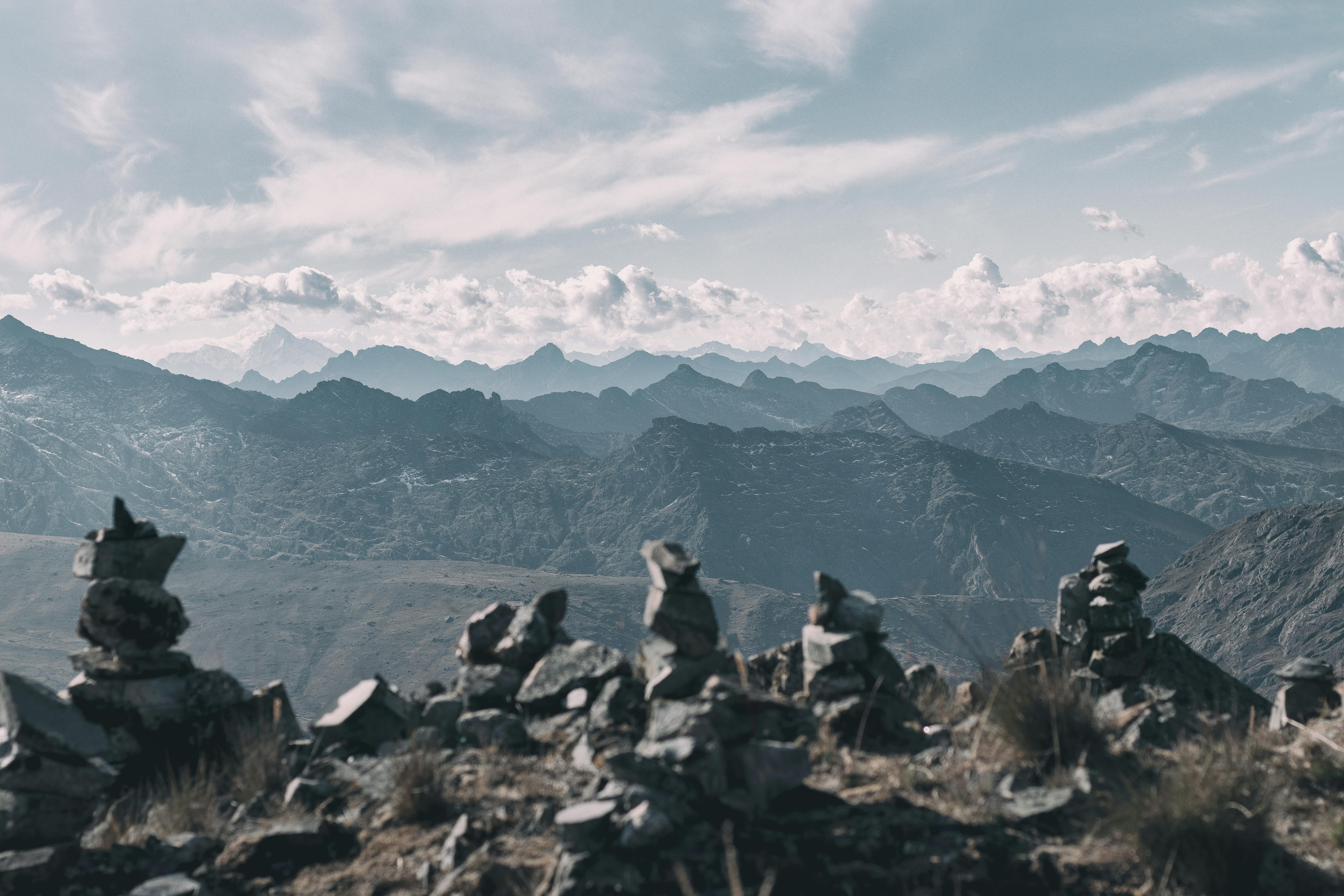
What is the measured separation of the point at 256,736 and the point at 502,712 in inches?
132

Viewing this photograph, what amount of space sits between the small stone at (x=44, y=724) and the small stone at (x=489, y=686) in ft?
14.2

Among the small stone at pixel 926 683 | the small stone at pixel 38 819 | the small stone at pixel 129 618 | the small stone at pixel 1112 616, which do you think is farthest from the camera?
the small stone at pixel 1112 616

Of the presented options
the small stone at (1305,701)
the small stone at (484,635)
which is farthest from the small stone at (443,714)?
the small stone at (1305,701)

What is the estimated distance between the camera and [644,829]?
271 inches

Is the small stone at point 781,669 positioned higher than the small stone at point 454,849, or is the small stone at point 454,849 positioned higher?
the small stone at point 454,849

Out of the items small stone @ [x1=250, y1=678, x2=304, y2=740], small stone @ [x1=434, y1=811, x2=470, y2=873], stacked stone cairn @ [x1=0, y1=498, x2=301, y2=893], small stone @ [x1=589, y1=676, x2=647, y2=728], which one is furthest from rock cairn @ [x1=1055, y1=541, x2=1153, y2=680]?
stacked stone cairn @ [x1=0, y1=498, x2=301, y2=893]

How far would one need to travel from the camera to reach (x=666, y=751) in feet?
24.9

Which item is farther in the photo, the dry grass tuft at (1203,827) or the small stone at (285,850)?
the small stone at (285,850)

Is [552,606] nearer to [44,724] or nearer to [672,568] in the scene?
[672,568]

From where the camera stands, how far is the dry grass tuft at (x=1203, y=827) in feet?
21.2

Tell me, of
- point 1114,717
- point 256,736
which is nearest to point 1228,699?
point 1114,717

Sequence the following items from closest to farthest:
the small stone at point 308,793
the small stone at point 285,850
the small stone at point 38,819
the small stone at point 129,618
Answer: the small stone at point 285,850, the small stone at point 38,819, the small stone at point 308,793, the small stone at point 129,618

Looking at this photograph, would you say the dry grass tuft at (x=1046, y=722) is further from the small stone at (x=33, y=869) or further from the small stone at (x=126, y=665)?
the small stone at (x=126, y=665)

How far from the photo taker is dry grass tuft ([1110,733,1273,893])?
254 inches
